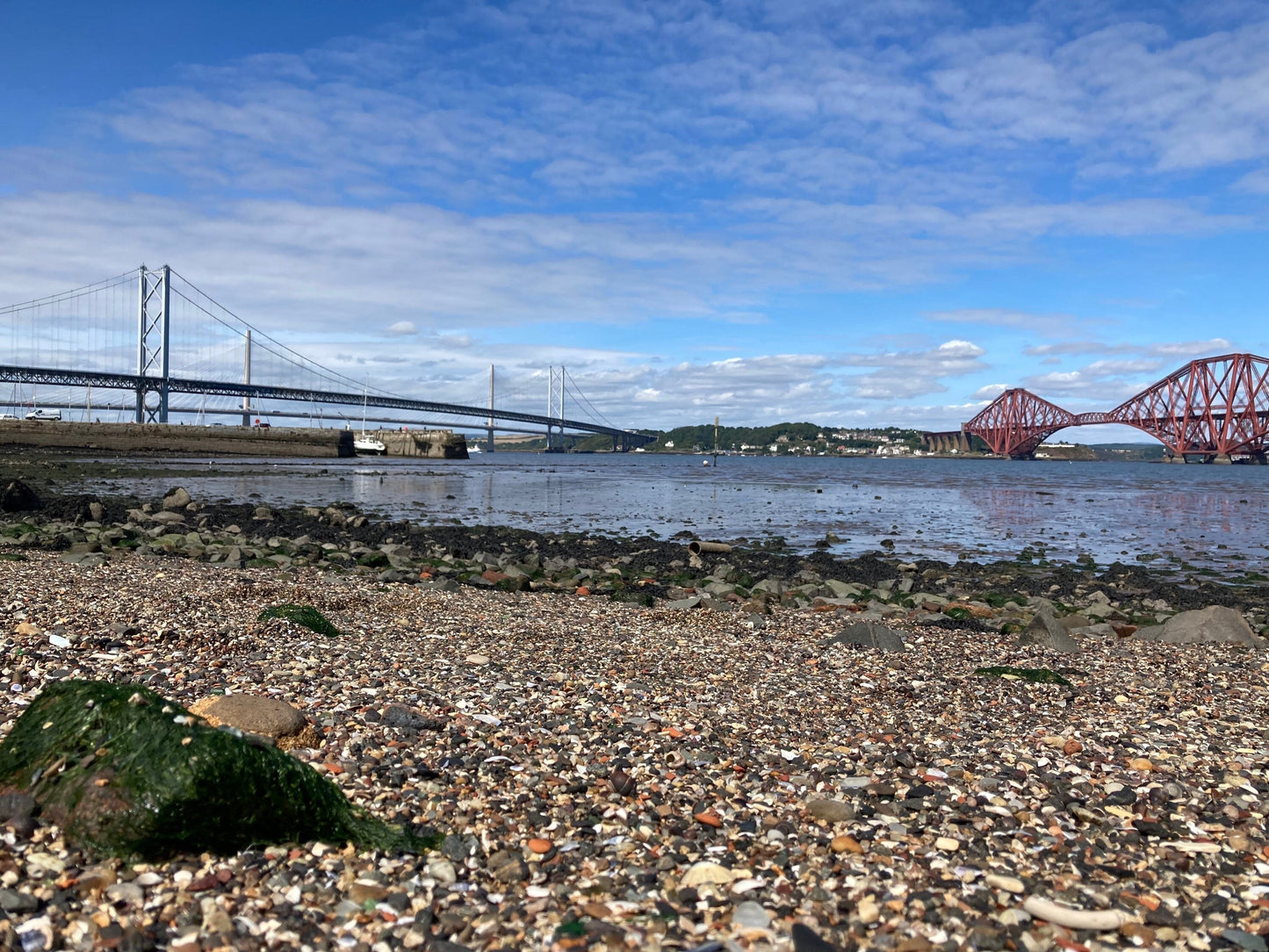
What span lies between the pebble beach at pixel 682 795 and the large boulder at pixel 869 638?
17 cm

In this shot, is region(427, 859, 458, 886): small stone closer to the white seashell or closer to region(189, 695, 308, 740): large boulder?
region(189, 695, 308, 740): large boulder

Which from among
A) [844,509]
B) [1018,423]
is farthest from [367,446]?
[1018,423]

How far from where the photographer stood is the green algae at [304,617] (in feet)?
21.7

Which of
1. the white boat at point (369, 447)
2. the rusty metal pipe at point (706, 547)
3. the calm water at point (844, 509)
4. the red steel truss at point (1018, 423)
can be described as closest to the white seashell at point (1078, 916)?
the rusty metal pipe at point (706, 547)

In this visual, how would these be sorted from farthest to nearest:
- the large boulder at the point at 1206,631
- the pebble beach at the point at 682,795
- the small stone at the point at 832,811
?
1. the large boulder at the point at 1206,631
2. the small stone at the point at 832,811
3. the pebble beach at the point at 682,795

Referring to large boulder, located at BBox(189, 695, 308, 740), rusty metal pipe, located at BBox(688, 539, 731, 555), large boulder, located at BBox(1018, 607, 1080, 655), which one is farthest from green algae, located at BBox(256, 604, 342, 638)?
rusty metal pipe, located at BBox(688, 539, 731, 555)

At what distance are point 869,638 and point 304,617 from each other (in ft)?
15.5

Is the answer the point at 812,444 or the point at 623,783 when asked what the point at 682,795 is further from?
the point at 812,444

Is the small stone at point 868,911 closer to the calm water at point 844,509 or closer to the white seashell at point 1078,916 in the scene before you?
the white seashell at point 1078,916

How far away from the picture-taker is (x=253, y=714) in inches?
162

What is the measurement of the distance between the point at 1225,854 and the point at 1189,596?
1051 centimetres

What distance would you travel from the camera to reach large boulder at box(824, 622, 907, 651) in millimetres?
7395

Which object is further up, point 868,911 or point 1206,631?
point 868,911

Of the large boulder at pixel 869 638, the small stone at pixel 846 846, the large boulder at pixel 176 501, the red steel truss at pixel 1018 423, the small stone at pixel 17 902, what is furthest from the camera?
the red steel truss at pixel 1018 423
